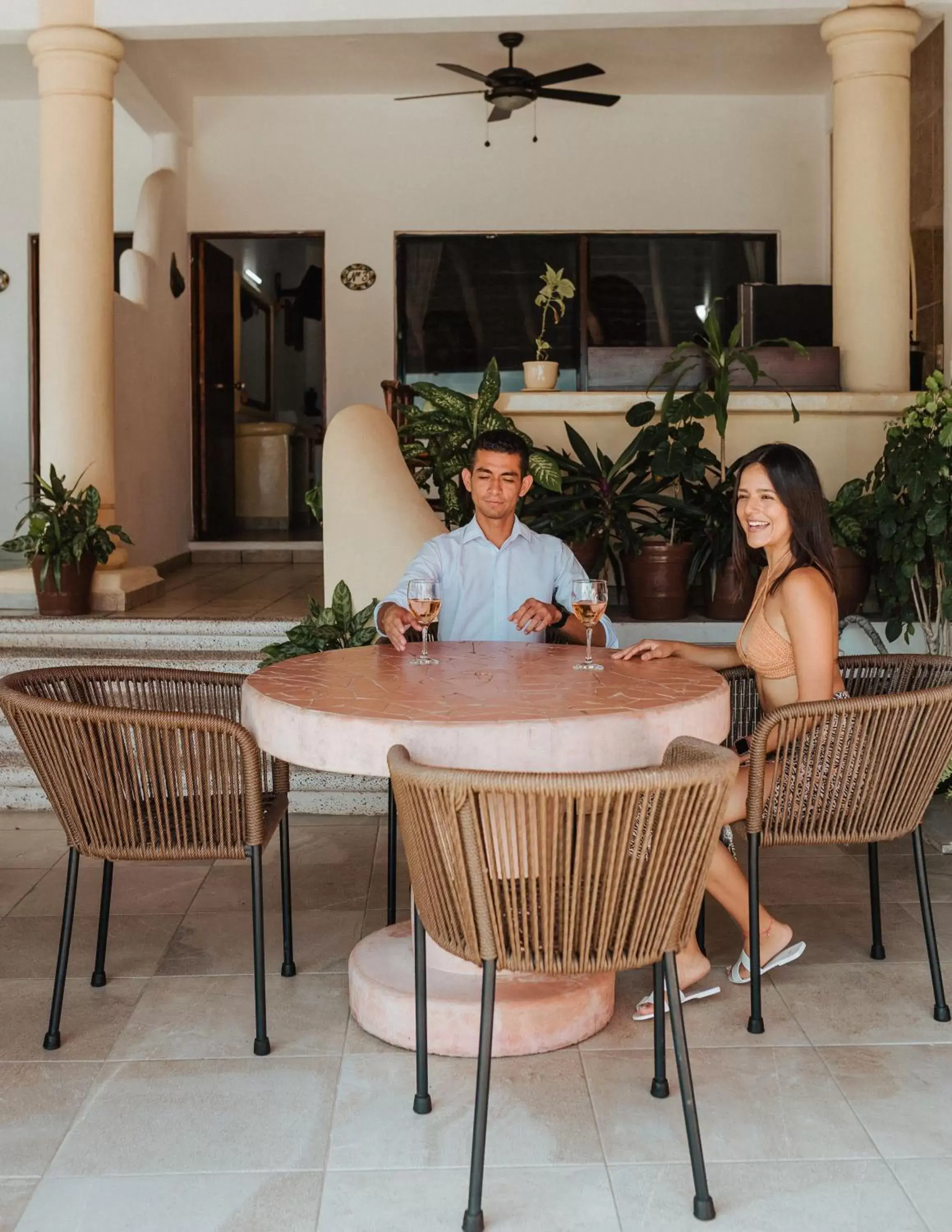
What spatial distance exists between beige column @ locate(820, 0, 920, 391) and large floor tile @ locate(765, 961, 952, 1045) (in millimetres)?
3347

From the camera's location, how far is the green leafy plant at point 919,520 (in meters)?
4.33

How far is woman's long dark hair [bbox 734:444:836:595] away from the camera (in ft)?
9.19

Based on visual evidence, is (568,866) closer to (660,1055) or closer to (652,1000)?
(660,1055)

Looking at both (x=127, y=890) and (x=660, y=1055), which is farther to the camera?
(x=127, y=890)

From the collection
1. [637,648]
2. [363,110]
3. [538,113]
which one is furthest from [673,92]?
[637,648]

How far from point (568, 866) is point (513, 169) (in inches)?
293

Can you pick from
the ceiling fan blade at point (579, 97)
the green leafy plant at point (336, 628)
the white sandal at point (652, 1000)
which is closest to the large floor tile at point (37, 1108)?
the white sandal at point (652, 1000)

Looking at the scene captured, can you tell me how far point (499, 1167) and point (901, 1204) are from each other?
2.06ft

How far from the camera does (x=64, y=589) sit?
5.68m

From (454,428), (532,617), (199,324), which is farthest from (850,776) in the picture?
(199,324)

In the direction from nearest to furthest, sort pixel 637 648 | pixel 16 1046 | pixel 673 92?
pixel 16 1046 < pixel 637 648 < pixel 673 92

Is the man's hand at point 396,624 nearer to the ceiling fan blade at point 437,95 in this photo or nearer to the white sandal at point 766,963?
the white sandal at point 766,963

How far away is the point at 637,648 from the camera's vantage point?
9.39ft

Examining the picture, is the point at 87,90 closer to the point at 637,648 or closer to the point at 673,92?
the point at 673,92
